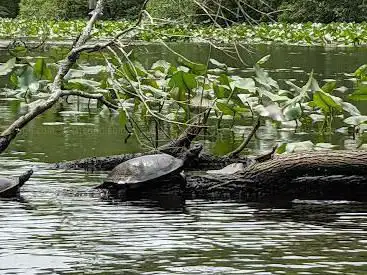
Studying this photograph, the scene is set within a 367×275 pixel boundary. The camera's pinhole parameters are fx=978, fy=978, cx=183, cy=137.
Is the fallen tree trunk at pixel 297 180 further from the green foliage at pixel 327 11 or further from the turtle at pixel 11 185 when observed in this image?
the green foliage at pixel 327 11

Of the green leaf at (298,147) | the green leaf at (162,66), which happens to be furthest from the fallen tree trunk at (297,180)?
the green leaf at (162,66)

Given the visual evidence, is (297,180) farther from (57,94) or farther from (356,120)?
(356,120)

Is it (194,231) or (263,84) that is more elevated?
(263,84)

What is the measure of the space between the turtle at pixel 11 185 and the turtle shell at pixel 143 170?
547 mm

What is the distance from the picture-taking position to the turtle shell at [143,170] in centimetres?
624

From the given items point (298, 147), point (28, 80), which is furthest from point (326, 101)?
point (28, 80)

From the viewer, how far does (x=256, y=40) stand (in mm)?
27125

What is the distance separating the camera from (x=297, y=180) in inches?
244

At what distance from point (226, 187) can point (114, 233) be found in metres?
1.35

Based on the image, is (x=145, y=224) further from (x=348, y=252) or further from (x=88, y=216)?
(x=348, y=252)

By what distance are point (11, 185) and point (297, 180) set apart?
1.80 meters

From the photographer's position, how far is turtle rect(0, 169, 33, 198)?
20.1 feet

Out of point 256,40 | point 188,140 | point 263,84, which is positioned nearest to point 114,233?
point 188,140

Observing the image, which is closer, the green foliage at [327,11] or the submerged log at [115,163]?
the submerged log at [115,163]
